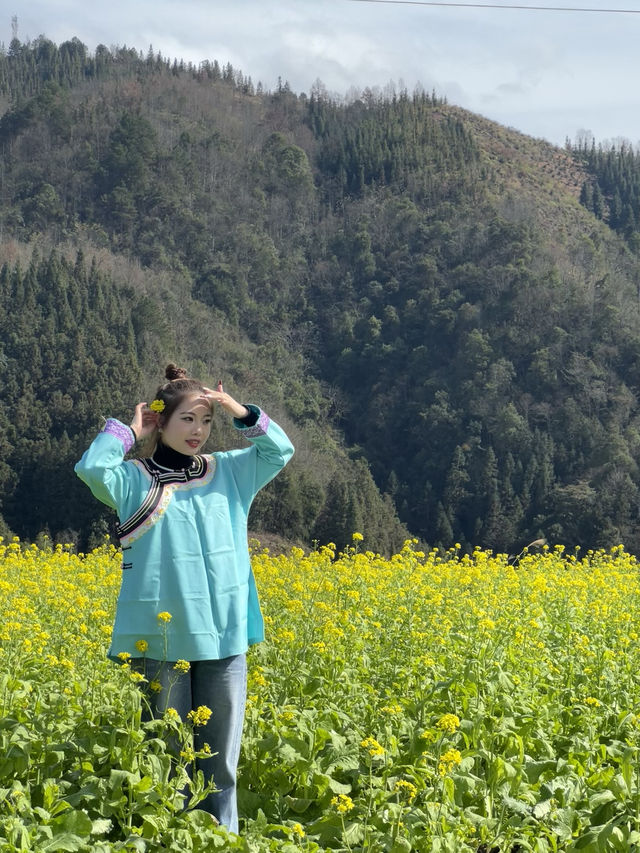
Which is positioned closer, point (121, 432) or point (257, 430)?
point (121, 432)

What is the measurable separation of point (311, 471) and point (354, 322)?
21743 mm

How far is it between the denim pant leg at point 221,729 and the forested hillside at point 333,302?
31.9 m

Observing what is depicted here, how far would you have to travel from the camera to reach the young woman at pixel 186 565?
143 inches

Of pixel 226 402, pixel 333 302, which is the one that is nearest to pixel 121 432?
pixel 226 402

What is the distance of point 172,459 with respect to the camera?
12.8ft

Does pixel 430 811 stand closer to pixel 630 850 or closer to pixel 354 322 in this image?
pixel 630 850

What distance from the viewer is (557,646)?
591cm

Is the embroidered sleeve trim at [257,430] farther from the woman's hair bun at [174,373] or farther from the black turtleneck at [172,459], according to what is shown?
the woman's hair bun at [174,373]

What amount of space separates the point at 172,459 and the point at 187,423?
15 cm

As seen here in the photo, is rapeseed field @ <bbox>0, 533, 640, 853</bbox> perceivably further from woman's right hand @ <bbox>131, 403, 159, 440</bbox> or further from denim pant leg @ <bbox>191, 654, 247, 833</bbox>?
woman's right hand @ <bbox>131, 403, 159, 440</bbox>

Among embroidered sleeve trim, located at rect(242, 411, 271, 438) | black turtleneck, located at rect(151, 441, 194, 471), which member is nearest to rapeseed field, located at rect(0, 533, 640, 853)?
black turtleneck, located at rect(151, 441, 194, 471)

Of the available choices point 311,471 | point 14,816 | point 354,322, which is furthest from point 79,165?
point 14,816

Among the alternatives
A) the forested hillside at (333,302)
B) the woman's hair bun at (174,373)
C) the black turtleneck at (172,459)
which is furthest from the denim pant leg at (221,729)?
the forested hillside at (333,302)

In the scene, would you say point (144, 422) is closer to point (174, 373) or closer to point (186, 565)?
point (174, 373)
